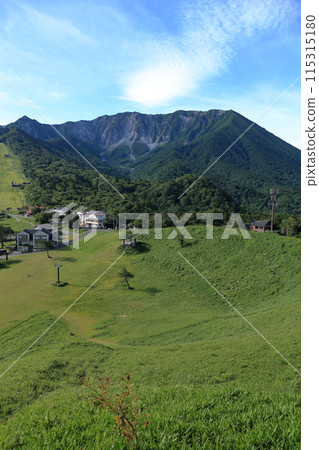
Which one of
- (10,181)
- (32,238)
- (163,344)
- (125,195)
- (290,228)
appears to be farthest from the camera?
(10,181)

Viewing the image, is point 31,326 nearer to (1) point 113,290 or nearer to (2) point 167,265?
(1) point 113,290

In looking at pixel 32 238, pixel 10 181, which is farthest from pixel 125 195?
pixel 10 181

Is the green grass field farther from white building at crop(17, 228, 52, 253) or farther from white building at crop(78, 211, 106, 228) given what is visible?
white building at crop(78, 211, 106, 228)

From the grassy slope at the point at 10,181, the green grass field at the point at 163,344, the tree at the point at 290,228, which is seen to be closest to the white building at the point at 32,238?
the green grass field at the point at 163,344

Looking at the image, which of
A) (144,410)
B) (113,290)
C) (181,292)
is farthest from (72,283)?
(144,410)

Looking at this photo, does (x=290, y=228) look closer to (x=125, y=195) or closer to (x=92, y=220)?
(x=92, y=220)

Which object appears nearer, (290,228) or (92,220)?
(290,228)

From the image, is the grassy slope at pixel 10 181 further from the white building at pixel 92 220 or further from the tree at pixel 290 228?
the tree at pixel 290 228
